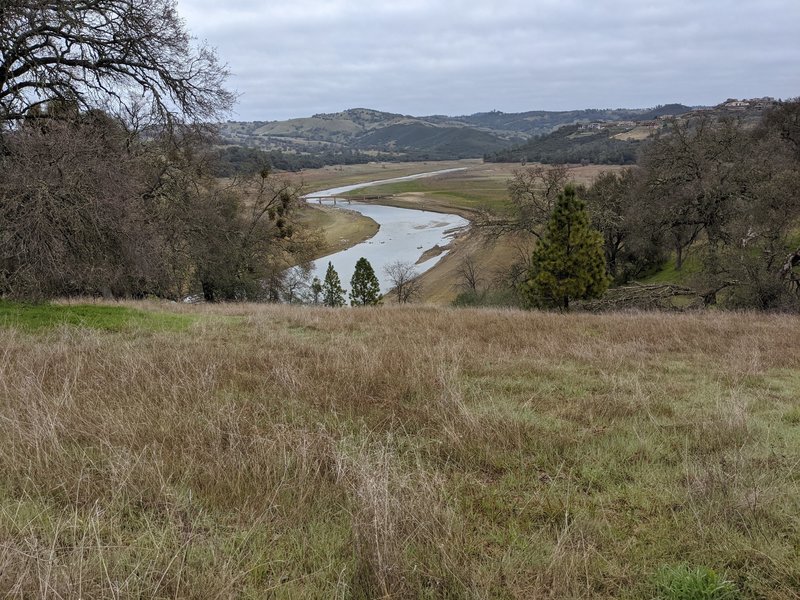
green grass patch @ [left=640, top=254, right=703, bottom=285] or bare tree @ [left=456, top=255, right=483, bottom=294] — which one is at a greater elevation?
green grass patch @ [left=640, top=254, right=703, bottom=285]

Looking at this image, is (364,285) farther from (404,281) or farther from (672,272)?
(672,272)

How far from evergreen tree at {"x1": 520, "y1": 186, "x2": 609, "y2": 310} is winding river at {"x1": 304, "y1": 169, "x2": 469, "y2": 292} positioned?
1010 inches

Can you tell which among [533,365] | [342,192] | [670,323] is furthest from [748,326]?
[342,192]

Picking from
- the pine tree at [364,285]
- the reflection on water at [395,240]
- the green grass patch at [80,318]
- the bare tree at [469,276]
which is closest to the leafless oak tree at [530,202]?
the pine tree at [364,285]

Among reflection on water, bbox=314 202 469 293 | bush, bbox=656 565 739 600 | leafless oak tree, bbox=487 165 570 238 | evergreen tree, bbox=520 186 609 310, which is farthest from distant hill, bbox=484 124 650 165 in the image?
bush, bbox=656 565 739 600

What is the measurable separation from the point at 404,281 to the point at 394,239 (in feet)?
88.7

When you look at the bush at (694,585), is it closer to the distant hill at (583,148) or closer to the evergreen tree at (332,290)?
the evergreen tree at (332,290)

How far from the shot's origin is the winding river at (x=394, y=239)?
57.1 meters

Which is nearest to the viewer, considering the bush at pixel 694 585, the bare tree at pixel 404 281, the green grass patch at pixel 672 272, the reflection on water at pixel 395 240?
the bush at pixel 694 585

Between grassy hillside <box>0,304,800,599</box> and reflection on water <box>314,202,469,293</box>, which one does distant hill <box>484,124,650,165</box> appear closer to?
reflection on water <box>314,202,469,293</box>

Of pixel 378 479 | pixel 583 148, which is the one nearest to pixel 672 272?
pixel 378 479

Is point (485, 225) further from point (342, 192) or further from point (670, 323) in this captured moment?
point (342, 192)

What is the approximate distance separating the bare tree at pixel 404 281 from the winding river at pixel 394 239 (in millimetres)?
992

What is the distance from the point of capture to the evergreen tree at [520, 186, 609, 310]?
2441 centimetres
